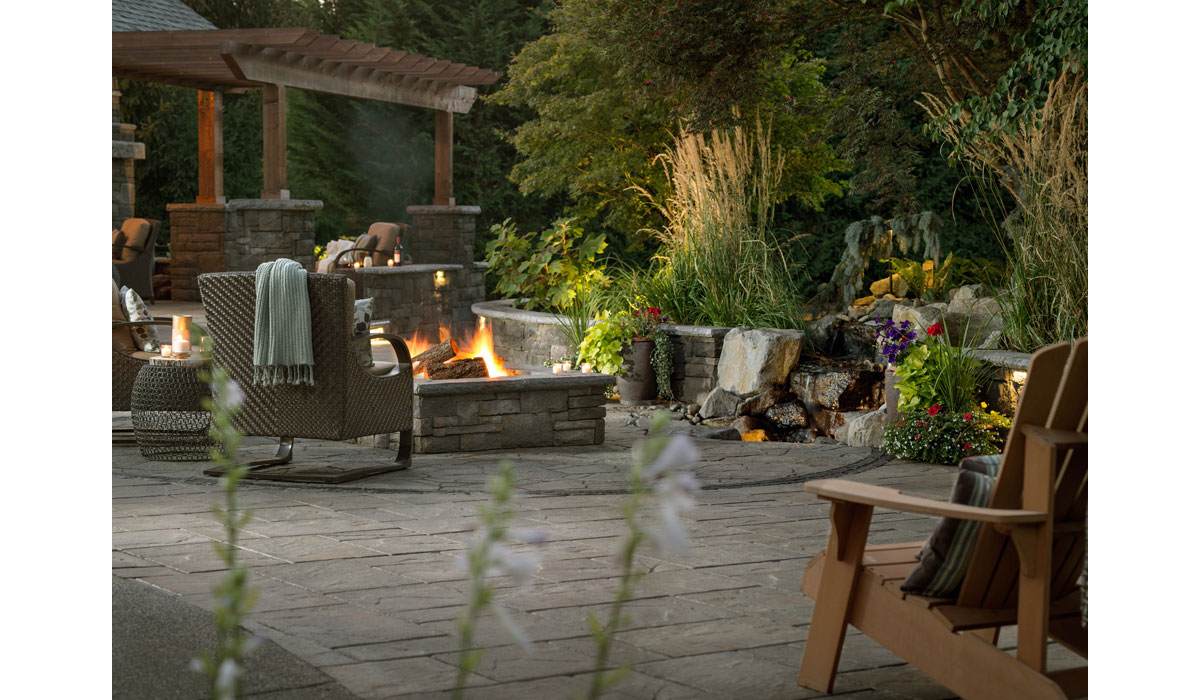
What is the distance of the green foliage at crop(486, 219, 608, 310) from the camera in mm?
8953

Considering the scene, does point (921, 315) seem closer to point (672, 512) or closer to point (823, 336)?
point (823, 336)

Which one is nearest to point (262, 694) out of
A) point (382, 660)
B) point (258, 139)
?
point (382, 660)

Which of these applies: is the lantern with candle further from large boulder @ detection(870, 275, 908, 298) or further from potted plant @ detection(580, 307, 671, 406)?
large boulder @ detection(870, 275, 908, 298)

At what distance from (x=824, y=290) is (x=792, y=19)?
237 cm

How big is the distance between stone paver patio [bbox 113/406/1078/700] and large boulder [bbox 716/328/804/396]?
1498 millimetres

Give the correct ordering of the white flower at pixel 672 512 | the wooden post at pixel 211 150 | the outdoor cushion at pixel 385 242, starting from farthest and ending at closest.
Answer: the wooden post at pixel 211 150
the outdoor cushion at pixel 385 242
the white flower at pixel 672 512

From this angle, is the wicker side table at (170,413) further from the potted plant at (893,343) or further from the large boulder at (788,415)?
the potted plant at (893,343)

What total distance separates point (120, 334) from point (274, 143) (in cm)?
590

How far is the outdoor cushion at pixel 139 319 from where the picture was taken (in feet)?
20.2

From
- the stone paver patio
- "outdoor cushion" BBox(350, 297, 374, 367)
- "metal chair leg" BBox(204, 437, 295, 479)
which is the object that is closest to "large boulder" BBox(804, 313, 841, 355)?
the stone paver patio

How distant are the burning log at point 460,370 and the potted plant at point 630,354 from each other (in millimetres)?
1632

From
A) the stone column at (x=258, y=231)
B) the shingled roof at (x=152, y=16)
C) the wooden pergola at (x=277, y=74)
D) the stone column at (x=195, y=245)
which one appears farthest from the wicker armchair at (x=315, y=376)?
the stone column at (x=195, y=245)

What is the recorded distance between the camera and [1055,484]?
2.33 meters
